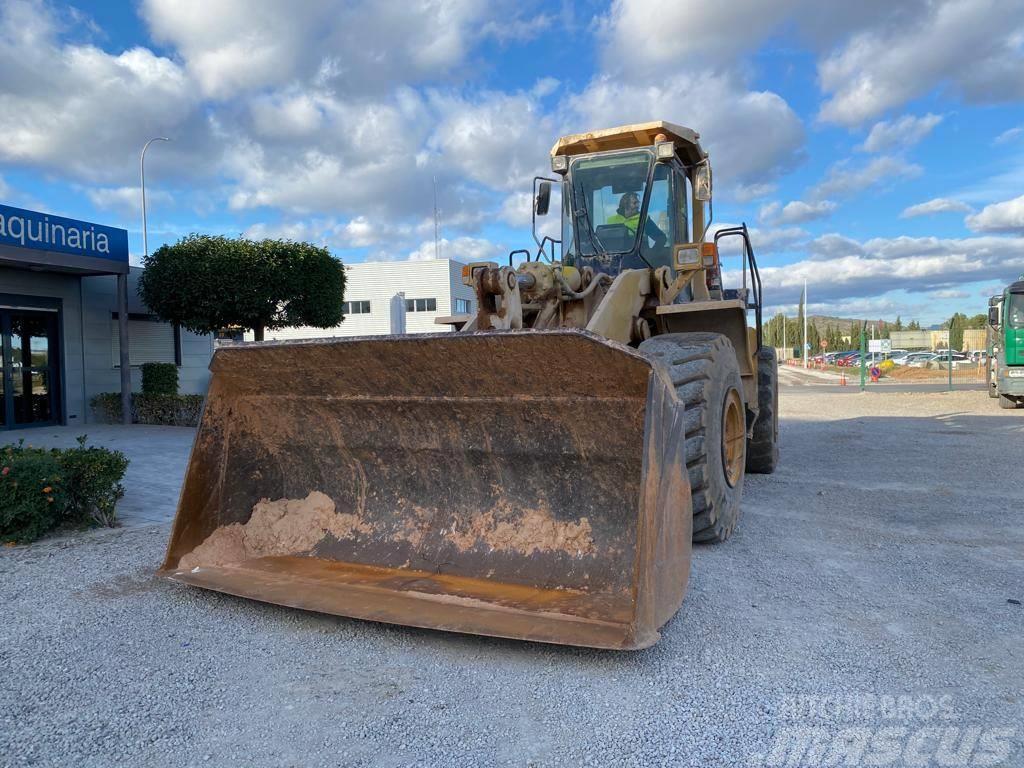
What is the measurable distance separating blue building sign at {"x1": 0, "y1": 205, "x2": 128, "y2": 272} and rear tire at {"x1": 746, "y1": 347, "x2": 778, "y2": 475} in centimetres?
1056

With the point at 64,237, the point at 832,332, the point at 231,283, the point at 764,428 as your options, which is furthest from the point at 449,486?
the point at 832,332

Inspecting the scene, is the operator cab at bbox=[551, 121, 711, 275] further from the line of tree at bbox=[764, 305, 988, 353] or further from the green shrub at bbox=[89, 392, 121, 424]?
the line of tree at bbox=[764, 305, 988, 353]

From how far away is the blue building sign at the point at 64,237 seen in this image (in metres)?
10.7

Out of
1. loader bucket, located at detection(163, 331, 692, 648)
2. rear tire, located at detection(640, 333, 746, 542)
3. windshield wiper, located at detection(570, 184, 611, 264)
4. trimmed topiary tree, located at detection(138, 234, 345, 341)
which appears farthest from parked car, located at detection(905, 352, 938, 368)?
loader bucket, located at detection(163, 331, 692, 648)

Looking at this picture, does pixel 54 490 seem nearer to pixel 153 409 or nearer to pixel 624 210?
pixel 624 210

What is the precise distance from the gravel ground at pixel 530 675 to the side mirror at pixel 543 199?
3.11m

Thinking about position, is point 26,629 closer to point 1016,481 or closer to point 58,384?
point 1016,481

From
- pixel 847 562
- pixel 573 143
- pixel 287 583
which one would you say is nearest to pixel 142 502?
pixel 287 583

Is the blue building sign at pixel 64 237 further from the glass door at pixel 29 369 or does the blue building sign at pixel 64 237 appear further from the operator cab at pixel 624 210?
the operator cab at pixel 624 210

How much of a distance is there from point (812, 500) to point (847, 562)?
1963mm

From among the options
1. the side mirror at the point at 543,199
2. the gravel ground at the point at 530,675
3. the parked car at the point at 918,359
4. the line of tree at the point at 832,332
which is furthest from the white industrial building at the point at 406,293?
the line of tree at the point at 832,332

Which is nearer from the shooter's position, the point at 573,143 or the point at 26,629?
the point at 26,629

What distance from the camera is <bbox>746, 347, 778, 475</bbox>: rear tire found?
23.7ft

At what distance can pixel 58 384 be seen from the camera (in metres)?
12.9
